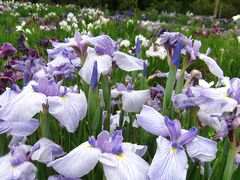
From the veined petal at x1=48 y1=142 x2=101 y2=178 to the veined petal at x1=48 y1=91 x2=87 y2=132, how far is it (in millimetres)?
128

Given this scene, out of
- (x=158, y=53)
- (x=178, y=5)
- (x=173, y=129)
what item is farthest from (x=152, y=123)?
(x=178, y=5)

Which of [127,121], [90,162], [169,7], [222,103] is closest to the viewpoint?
[90,162]

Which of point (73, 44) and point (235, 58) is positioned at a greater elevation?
point (73, 44)

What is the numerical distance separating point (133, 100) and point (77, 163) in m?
0.42

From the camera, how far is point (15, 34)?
485 centimetres

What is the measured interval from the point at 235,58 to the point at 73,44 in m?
2.96

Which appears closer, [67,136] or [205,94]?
[205,94]

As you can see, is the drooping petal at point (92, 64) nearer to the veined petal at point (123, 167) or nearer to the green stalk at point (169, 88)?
the green stalk at point (169, 88)

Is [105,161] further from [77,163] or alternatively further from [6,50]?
[6,50]

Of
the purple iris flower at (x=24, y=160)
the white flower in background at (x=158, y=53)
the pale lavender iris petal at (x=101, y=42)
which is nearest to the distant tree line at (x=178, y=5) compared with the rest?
the white flower in background at (x=158, y=53)

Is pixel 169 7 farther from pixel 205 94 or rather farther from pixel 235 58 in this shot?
pixel 205 94

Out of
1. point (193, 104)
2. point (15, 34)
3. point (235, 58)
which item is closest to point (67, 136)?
point (193, 104)

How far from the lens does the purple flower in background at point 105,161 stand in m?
1.01

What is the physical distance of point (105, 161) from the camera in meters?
1.02
